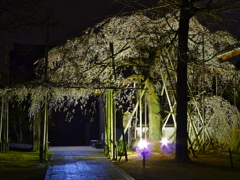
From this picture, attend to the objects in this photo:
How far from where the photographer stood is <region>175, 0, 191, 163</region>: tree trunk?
541 inches

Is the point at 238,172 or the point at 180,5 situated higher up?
the point at 180,5

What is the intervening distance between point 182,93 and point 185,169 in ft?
11.6

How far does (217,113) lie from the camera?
18172mm

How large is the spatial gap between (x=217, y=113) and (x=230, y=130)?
4.32 ft

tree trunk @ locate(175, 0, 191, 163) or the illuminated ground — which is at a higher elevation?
tree trunk @ locate(175, 0, 191, 163)

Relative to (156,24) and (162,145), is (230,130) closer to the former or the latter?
(162,145)

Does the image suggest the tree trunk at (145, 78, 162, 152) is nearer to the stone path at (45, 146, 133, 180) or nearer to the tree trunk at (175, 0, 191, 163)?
the tree trunk at (175, 0, 191, 163)

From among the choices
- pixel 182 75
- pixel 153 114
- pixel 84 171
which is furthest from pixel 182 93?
pixel 84 171

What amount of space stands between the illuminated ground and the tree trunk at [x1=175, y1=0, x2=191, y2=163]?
63 centimetres

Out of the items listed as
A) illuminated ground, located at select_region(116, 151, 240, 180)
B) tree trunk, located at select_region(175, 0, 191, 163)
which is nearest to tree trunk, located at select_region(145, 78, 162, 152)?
illuminated ground, located at select_region(116, 151, 240, 180)

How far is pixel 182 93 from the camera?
1409 cm

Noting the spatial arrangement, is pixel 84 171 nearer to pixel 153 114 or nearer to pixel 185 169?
pixel 185 169

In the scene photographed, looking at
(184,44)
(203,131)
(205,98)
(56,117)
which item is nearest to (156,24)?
(184,44)

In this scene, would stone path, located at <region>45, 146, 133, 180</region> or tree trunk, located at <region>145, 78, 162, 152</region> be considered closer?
stone path, located at <region>45, 146, 133, 180</region>
